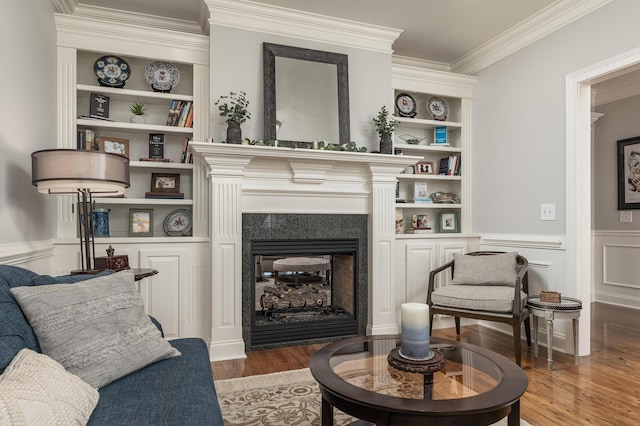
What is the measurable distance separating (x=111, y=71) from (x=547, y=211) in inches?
154

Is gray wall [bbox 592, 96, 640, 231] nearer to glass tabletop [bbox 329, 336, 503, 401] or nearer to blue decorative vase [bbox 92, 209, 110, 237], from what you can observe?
glass tabletop [bbox 329, 336, 503, 401]

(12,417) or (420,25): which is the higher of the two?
(420,25)

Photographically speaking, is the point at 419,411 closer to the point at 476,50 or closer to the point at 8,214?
the point at 8,214

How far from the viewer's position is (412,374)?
1558mm

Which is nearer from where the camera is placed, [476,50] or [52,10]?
[52,10]

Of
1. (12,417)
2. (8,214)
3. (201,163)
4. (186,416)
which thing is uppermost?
(201,163)

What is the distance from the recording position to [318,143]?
339 cm

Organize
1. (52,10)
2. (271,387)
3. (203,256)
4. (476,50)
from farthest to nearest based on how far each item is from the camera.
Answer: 1. (476,50)
2. (203,256)
3. (52,10)
4. (271,387)

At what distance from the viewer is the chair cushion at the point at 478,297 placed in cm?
296

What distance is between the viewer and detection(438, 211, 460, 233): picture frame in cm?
427

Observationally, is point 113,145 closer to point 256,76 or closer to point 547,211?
point 256,76

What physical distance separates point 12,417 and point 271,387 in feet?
5.70

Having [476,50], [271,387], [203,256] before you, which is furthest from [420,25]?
[271,387]

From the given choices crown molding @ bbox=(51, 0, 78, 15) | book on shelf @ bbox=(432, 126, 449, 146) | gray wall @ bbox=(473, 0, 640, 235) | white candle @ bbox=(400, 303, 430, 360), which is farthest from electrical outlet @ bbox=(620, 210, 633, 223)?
crown molding @ bbox=(51, 0, 78, 15)
